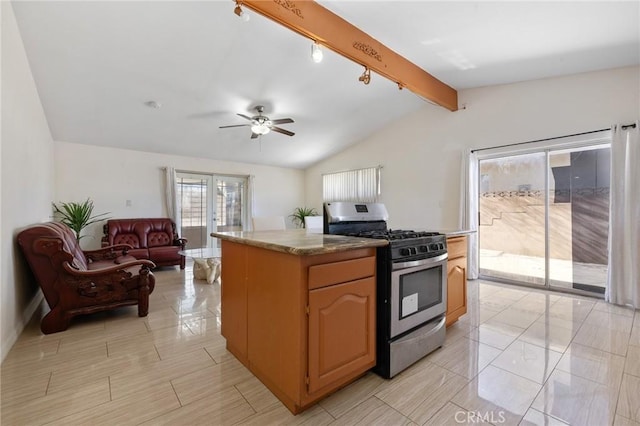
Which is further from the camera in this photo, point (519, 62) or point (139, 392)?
point (519, 62)

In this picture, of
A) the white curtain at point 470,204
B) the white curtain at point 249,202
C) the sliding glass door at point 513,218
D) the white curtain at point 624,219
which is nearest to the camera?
the white curtain at point 624,219

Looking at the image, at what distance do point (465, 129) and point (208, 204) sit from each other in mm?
5567

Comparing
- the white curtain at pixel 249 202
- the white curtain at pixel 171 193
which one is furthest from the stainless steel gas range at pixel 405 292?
the white curtain at pixel 249 202

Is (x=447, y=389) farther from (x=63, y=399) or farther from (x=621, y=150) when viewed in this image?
(x=621, y=150)

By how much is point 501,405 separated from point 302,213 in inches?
240

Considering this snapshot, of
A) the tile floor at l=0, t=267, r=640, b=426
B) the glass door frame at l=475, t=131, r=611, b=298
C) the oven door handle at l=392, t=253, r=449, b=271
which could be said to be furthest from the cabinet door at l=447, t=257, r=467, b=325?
the glass door frame at l=475, t=131, r=611, b=298

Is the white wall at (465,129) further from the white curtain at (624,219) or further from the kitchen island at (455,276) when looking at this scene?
the kitchen island at (455,276)

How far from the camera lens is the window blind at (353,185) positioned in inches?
236

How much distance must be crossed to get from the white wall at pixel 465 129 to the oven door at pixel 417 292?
2.93 m

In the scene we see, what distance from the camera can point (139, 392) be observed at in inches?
64.3

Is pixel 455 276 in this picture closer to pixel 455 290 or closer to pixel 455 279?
pixel 455 279

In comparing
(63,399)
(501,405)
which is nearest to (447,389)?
(501,405)

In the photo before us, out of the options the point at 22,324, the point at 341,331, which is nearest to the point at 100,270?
the point at 22,324

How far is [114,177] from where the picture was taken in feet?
17.0
